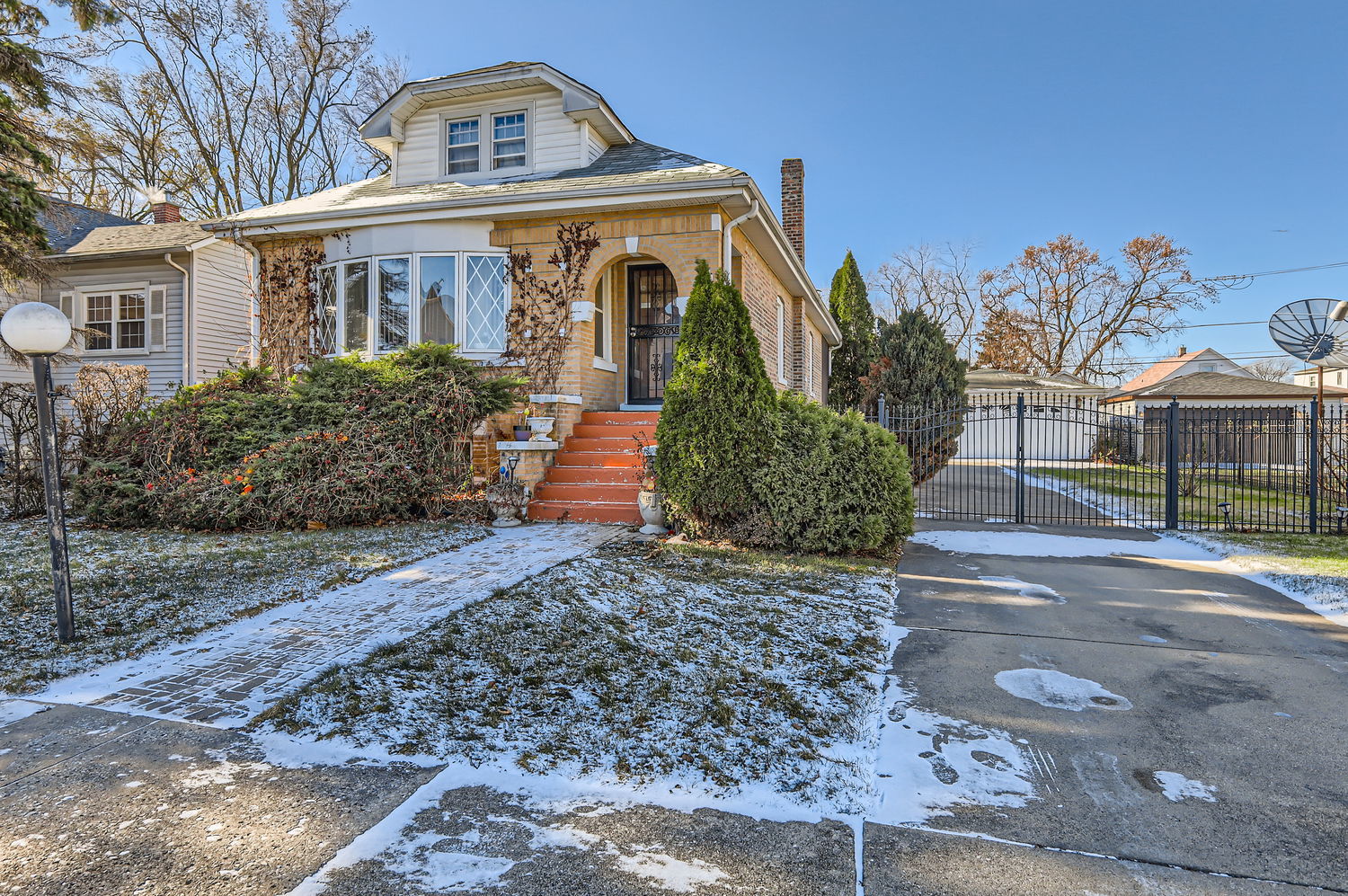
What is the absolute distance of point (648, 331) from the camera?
474 inches

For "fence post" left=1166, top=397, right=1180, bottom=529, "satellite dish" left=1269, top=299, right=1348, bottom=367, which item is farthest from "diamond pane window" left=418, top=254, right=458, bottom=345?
"satellite dish" left=1269, top=299, right=1348, bottom=367

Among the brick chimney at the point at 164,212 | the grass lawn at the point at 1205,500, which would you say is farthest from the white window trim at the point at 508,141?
the brick chimney at the point at 164,212

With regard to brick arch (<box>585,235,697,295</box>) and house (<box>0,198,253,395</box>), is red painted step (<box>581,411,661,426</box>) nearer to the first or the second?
brick arch (<box>585,235,697,295</box>)

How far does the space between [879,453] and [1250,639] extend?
3287 mm

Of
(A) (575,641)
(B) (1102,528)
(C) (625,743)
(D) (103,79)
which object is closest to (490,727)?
(C) (625,743)

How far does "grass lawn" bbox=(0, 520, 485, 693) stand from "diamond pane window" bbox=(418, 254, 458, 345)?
3.95m

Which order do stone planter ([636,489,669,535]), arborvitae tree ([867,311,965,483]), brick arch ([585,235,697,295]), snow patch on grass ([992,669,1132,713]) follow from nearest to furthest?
snow patch on grass ([992,669,1132,713]), stone planter ([636,489,669,535]), brick arch ([585,235,697,295]), arborvitae tree ([867,311,965,483])

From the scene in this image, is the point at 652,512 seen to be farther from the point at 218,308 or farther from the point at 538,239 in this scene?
the point at 218,308

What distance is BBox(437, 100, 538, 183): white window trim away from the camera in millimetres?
12312

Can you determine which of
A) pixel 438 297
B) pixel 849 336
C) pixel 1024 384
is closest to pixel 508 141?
pixel 438 297

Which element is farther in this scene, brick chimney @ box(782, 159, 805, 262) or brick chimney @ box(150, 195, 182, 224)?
brick chimney @ box(150, 195, 182, 224)

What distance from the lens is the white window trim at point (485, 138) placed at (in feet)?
A: 40.4

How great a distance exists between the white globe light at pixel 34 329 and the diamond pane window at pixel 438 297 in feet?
22.4

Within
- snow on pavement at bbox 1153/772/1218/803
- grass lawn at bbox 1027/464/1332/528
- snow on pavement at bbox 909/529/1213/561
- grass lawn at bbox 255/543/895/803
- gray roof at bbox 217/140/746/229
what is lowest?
snow on pavement at bbox 1153/772/1218/803
